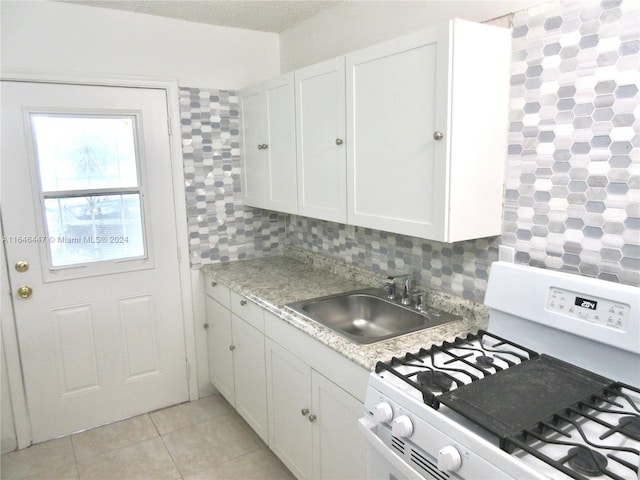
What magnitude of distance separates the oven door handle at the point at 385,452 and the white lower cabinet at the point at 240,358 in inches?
39.3

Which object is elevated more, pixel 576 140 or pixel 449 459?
pixel 576 140

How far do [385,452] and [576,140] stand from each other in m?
1.12

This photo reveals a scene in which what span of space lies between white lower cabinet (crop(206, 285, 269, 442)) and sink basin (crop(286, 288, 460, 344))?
292mm

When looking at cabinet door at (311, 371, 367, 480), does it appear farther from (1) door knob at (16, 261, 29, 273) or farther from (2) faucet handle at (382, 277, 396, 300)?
(1) door knob at (16, 261, 29, 273)

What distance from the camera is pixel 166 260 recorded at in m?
2.84

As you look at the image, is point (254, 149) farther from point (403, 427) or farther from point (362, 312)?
point (403, 427)

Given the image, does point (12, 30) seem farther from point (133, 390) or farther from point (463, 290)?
point (463, 290)

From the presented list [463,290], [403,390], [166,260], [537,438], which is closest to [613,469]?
[537,438]

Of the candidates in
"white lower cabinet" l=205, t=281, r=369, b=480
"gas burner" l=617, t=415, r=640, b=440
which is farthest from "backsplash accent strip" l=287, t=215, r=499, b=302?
"gas burner" l=617, t=415, r=640, b=440

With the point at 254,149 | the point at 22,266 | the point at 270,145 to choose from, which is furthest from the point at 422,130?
the point at 22,266

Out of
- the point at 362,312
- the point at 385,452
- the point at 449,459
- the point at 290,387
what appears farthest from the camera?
the point at 362,312

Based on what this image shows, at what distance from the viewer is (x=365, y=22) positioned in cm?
229

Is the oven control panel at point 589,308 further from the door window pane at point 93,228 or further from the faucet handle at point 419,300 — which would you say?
the door window pane at point 93,228

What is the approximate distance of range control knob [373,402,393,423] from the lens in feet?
4.14
